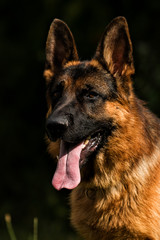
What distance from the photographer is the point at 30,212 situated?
8.72 m

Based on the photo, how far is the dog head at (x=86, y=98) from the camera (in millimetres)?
3891

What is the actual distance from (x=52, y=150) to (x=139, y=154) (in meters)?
1.05

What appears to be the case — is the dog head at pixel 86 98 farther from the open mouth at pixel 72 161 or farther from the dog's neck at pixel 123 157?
the dog's neck at pixel 123 157

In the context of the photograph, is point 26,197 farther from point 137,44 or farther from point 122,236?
point 122,236

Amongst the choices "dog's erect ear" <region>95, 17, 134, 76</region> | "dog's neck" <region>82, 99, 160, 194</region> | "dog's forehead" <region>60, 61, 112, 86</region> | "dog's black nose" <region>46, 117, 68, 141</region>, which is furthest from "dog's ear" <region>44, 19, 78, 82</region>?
"dog's neck" <region>82, 99, 160, 194</region>

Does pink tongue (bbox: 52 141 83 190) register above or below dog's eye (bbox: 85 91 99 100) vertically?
below

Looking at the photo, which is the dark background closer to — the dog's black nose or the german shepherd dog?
the german shepherd dog

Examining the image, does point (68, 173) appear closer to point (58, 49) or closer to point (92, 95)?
point (92, 95)

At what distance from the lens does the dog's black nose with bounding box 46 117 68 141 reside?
12.5ft

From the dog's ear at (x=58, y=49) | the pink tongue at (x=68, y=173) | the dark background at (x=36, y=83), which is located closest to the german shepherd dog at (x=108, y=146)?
the pink tongue at (x=68, y=173)

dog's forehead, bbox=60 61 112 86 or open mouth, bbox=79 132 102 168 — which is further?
dog's forehead, bbox=60 61 112 86

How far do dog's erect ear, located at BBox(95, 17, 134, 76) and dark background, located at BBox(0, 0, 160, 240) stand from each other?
9.45 ft

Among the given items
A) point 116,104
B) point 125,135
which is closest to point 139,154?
point 125,135

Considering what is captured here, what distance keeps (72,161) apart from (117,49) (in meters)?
1.36
